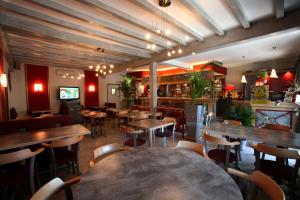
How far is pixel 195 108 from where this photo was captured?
4555 millimetres

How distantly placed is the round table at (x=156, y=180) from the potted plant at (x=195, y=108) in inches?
122

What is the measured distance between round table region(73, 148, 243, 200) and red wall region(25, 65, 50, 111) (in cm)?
796

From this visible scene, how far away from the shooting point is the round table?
1.00 meters

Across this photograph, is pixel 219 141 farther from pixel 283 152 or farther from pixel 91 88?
pixel 91 88

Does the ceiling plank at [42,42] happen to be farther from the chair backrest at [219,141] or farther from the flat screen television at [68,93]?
the chair backrest at [219,141]

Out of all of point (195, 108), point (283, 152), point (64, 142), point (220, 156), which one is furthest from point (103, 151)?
point (195, 108)

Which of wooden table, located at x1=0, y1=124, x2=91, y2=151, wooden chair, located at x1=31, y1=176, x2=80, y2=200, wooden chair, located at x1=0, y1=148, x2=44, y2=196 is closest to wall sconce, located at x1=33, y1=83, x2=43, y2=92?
wooden table, located at x1=0, y1=124, x2=91, y2=151

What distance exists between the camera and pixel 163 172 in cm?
129

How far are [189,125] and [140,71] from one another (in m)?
7.27

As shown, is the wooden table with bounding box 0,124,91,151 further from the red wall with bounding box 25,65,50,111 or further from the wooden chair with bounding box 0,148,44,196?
the red wall with bounding box 25,65,50,111

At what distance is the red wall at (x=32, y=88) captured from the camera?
741cm

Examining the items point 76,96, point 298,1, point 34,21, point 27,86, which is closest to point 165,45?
point 298,1

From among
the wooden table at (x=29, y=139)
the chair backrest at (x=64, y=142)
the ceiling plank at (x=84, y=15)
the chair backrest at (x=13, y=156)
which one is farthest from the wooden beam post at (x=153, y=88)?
the chair backrest at (x=13, y=156)

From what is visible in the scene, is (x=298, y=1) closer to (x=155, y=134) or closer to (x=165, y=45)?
(x=165, y=45)
